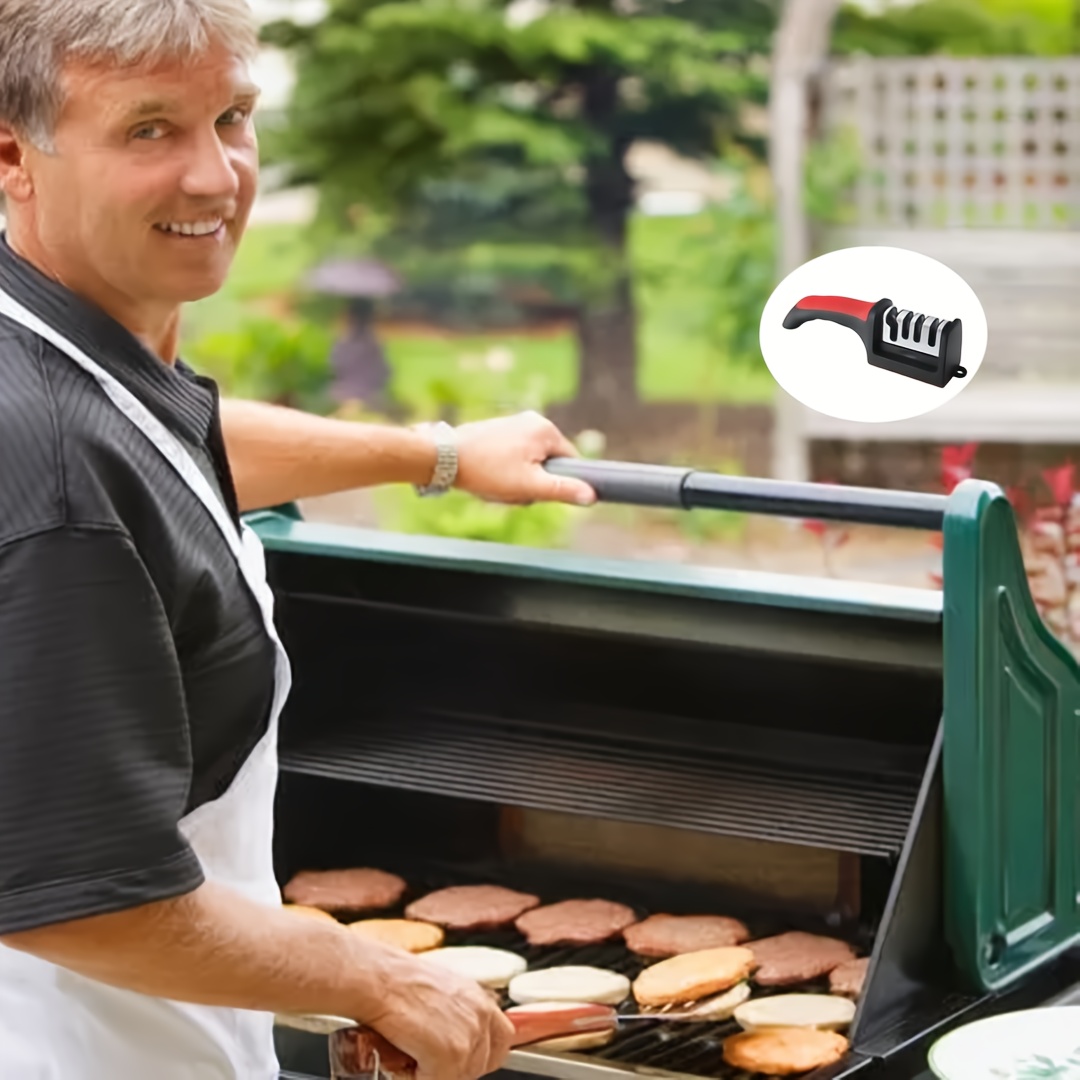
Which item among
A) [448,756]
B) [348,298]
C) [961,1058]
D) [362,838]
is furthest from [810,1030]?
[348,298]

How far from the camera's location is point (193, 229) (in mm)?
1312

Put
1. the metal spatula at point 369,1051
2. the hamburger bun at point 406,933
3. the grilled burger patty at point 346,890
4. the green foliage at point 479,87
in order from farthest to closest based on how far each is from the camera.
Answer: the green foliage at point 479,87
the grilled burger patty at point 346,890
the hamburger bun at point 406,933
the metal spatula at point 369,1051

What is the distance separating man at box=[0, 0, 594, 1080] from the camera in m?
Result: 1.17

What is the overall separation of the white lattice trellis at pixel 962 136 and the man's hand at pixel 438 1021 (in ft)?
22.9

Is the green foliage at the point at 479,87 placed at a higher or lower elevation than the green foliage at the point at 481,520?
higher

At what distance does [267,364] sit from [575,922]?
6.07 meters

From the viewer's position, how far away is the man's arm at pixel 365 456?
2.09 meters

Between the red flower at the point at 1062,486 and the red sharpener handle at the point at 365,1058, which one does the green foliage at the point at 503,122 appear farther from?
the red sharpener handle at the point at 365,1058

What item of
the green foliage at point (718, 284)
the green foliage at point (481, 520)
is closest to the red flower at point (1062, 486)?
the green foliage at point (481, 520)

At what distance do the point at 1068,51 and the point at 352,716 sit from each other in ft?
24.5

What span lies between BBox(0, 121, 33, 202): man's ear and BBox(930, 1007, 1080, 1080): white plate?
3.32 feet

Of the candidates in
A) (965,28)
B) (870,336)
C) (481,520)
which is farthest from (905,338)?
(965,28)

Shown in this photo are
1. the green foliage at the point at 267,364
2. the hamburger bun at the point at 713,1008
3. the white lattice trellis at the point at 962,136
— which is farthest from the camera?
the white lattice trellis at the point at 962,136

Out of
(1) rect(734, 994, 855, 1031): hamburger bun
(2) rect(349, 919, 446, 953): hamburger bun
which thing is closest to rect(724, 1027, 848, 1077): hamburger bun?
(1) rect(734, 994, 855, 1031): hamburger bun
